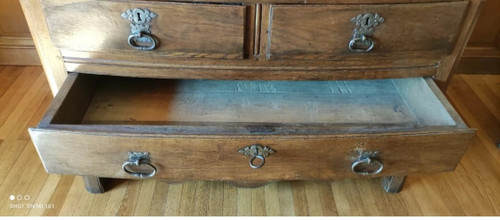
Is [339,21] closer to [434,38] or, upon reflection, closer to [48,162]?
[434,38]

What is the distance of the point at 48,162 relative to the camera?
2.51 ft

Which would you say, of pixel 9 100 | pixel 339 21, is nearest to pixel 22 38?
pixel 9 100

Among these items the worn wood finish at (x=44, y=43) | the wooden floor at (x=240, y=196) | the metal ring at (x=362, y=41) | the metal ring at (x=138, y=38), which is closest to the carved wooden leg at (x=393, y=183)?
the wooden floor at (x=240, y=196)

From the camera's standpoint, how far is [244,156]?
0.75m

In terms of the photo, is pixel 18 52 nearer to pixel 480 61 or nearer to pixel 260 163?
pixel 260 163

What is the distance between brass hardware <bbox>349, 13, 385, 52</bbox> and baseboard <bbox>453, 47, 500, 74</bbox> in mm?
905

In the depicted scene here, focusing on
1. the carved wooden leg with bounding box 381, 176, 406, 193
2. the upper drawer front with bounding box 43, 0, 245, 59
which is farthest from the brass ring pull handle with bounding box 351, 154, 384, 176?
the upper drawer front with bounding box 43, 0, 245, 59

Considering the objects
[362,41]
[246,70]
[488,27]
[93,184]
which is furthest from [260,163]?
[488,27]

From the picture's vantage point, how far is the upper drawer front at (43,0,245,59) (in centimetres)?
72

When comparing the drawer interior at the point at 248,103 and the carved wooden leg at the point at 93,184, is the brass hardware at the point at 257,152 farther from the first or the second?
the carved wooden leg at the point at 93,184

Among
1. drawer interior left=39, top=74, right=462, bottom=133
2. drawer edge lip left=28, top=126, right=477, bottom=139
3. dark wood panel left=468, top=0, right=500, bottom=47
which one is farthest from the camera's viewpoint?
dark wood panel left=468, top=0, right=500, bottom=47

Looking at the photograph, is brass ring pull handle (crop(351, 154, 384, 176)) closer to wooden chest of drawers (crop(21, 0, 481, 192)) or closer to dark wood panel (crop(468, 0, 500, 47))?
wooden chest of drawers (crop(21, 0, 481, 192))

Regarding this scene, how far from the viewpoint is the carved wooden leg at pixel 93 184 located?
0.92 m

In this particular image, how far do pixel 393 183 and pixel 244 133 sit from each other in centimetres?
49
